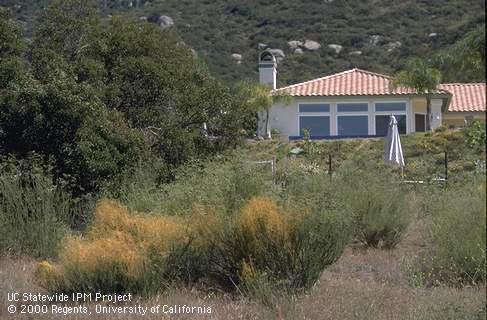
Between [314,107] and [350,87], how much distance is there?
1944mm

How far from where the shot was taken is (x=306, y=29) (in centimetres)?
5991

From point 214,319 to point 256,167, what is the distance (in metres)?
3.60

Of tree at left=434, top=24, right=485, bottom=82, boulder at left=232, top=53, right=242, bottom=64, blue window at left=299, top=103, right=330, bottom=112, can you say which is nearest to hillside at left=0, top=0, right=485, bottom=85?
boulder at left=232, top=53, right=242, bottom=64

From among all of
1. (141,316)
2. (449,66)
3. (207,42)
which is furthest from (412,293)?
(207,42)

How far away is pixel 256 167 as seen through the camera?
10.3m

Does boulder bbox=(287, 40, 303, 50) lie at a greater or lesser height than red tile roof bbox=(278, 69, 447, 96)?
greater

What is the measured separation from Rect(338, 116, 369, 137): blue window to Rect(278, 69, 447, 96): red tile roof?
1.25 m

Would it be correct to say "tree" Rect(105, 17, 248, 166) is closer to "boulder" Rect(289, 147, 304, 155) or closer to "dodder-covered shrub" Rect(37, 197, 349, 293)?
"dodder-covered shrub" Rect(37, 197, 349, 293)

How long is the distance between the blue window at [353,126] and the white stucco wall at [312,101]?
10.3 inches

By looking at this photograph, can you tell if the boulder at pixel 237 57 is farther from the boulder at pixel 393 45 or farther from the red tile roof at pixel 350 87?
the red tile roof at pixel 350 87

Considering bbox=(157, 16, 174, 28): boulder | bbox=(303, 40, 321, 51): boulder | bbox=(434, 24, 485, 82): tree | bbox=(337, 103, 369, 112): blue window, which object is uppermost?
bbox=(157, 16, 174, 28): boulder

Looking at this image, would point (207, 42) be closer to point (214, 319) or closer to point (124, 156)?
point (124, 156)

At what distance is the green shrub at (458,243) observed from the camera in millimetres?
8055

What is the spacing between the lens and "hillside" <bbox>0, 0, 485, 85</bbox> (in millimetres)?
52438
